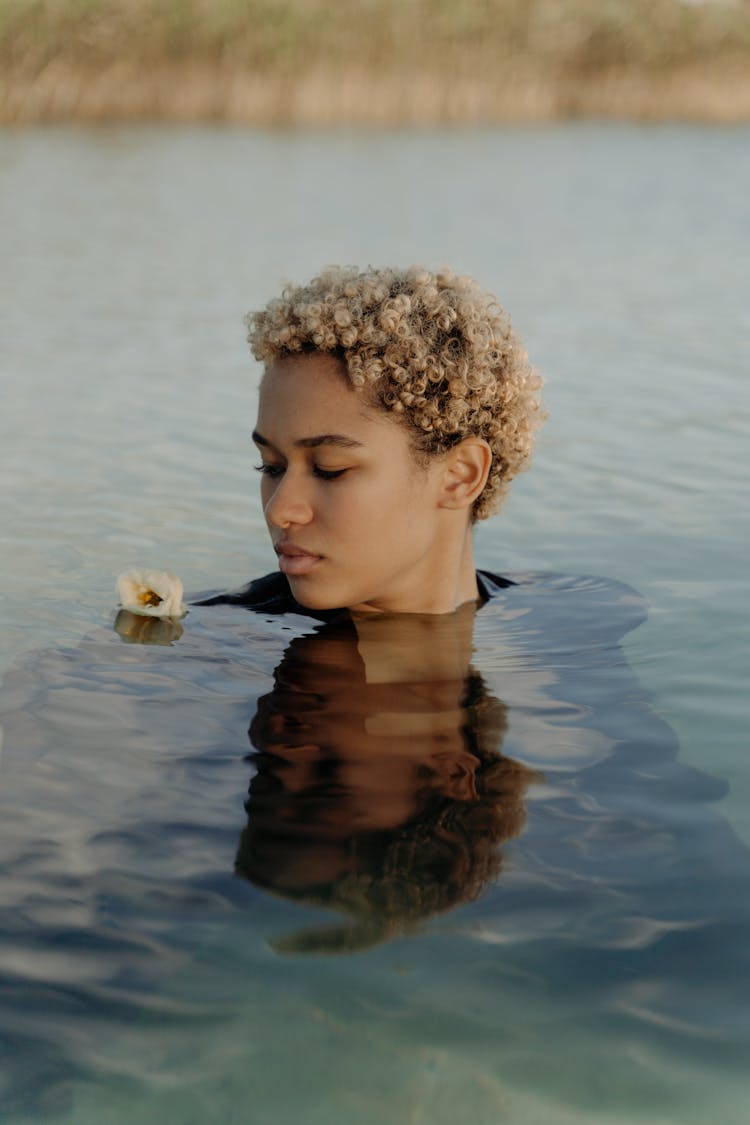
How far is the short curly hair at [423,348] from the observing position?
157 inches

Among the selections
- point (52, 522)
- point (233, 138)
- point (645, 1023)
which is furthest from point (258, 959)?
point (233, 138)

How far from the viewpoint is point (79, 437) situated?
25.8ft

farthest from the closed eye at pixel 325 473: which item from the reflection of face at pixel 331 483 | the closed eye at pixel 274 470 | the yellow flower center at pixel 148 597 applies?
the yellow flower center at pixel 148 597

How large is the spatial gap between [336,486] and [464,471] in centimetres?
53

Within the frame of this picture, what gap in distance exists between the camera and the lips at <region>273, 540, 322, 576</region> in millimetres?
3947

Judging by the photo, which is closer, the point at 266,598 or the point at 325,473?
the point at 325,473

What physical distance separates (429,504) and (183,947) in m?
1.77

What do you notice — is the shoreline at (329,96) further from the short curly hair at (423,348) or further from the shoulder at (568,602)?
the short curly hair at (423,348)

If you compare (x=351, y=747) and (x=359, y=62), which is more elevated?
(x=359, y=62)

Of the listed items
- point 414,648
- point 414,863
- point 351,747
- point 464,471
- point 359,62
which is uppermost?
point 359,62

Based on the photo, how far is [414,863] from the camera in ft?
9.82

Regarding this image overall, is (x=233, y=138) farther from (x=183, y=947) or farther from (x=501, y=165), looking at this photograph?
(x=183, y=947)

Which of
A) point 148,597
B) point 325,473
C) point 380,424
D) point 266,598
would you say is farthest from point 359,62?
point 325,473

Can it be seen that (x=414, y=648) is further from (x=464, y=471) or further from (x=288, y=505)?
(x=288, y=505)
